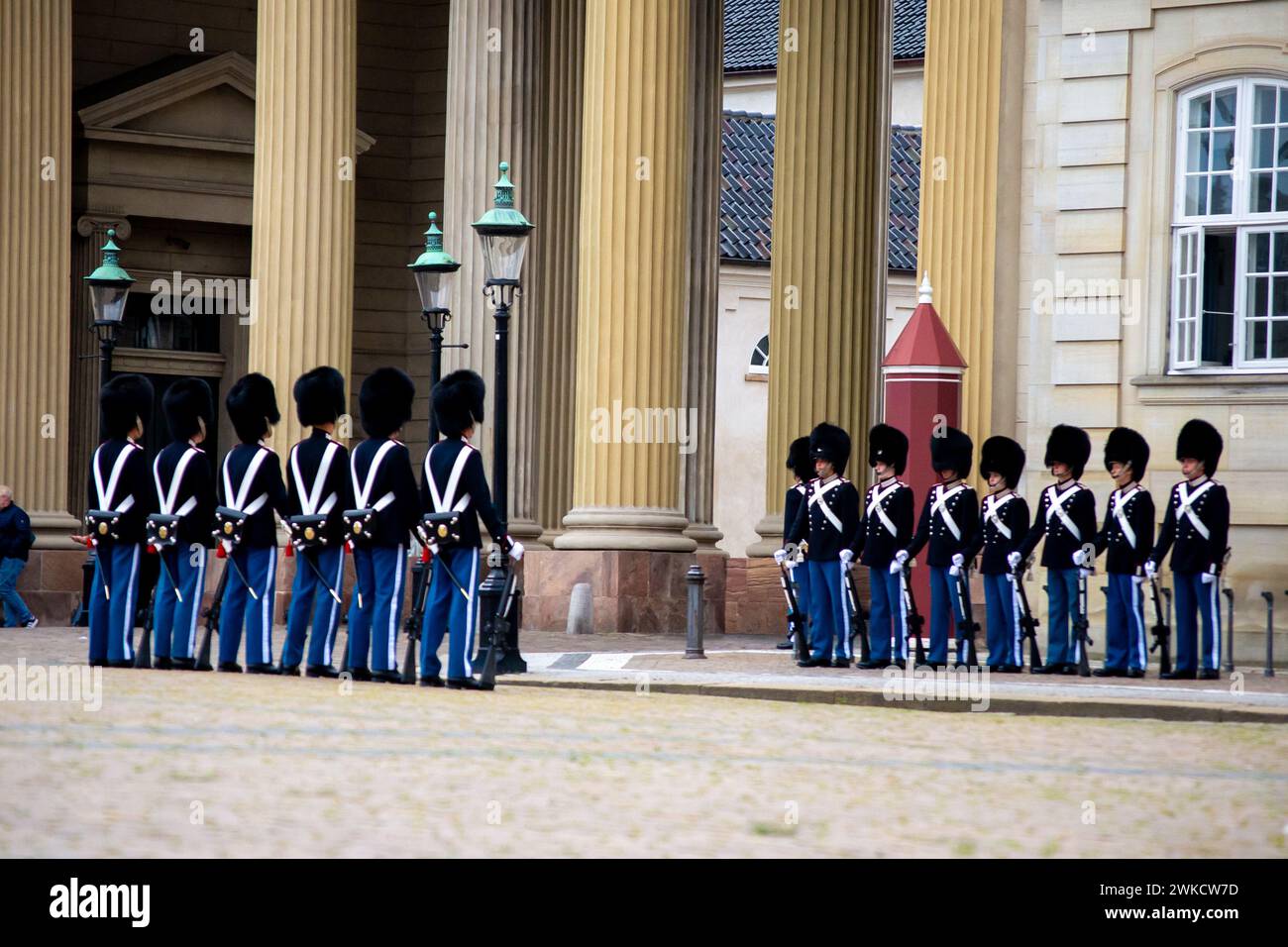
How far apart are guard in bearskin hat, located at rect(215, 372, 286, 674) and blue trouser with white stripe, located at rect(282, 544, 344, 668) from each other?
0.17 m

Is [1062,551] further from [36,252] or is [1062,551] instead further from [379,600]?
[36,252]

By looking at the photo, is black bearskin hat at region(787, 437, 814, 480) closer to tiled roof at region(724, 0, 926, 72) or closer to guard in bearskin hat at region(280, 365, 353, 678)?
guard in bearskin hat at region(280, 365, 353, 678)

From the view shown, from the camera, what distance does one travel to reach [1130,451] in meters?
16.9

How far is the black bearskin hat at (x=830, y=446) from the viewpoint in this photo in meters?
17.7

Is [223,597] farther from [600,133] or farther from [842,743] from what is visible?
[600,133]

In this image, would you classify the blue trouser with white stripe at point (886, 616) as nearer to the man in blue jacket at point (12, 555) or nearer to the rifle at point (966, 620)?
the rifle at point (966, 620)

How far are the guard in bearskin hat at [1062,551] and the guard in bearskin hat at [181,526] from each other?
17.6 ft

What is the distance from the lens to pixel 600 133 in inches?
875

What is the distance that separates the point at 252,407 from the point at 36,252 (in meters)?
10.9

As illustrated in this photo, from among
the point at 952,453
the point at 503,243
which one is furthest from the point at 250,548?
the point at 952,453

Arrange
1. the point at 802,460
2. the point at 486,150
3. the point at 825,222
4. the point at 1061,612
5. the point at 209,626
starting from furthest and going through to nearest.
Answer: the point at 486,150 → the point at 825,222 → the point at 802,460 → the point at 1061,612 → the point at 209,626
